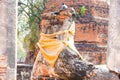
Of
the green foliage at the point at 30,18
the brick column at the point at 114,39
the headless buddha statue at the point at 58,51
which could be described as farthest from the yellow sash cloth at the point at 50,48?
the green foliage at the point at 30,18

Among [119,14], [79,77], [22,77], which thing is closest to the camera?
[119,14]

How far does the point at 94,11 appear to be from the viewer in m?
14.1

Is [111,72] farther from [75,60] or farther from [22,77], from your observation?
[22,77]

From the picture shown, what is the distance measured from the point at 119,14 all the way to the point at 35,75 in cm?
239

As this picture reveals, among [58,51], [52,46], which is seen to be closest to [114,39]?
[58,51]

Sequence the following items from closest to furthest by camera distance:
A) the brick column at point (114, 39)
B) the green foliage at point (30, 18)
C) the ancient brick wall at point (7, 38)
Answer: the ancient brick wall at point (7, 38), the brick column at point (114, 39), the green foliage at point (30, 18)

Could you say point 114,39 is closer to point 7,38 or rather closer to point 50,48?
point 50,48

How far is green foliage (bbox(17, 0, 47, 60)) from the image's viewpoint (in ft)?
54.3

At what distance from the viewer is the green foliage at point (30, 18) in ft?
54.3

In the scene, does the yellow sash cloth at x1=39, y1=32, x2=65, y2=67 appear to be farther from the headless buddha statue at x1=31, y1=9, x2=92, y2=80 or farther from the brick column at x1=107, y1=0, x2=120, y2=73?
the brick column at x1=107, y1=0, x2=120, y2=73

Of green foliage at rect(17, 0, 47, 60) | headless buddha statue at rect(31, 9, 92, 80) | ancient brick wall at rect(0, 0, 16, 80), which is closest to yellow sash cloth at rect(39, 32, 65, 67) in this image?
headless buddha statue at rect(31, 9, 92, 80)

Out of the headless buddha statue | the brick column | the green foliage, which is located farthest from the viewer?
the green foliage

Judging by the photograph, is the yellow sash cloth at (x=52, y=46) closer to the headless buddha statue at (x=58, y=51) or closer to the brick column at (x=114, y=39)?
the headless buddha statue at (x=58, y=51)

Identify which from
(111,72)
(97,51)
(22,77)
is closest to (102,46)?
(97,51)
